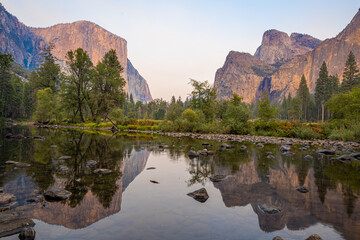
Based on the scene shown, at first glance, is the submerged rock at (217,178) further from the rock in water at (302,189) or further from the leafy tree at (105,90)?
the leafy tree at (105,90)

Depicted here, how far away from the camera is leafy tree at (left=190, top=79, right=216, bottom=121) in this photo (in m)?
44.8

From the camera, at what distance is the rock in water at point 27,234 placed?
350 cm

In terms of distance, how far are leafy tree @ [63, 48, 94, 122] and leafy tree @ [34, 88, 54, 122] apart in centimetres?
449

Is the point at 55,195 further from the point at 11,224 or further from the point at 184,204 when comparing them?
the point at 184,204

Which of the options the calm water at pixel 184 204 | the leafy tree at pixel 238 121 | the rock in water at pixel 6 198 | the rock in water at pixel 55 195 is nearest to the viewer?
the calm water at pixel 184 204

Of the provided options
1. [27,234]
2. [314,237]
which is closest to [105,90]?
[27,234]

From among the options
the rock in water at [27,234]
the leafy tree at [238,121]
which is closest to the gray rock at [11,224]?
the rock in water at [27,234]

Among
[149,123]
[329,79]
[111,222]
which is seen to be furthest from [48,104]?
[329,79]

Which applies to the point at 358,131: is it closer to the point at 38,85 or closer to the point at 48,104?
the point at 48,104

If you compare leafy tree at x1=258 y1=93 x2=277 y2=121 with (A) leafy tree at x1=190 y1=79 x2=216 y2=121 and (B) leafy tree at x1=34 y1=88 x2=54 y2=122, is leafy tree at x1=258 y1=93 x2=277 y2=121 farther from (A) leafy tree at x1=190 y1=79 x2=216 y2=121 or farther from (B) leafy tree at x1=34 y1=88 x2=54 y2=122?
(B) leafy tree at x1=34 y1=88 x2=54 y2=122

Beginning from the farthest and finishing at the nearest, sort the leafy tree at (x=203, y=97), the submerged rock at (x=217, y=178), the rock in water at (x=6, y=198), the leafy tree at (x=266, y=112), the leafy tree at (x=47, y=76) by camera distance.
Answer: the leafy tree at (x=47, y=76) < the leafy tree at (x=203, y=97) < the leafy tree at (x=266, y=112) < the submerged rock at (x=217, y=178) < the rock in water at (x=6, y=198)

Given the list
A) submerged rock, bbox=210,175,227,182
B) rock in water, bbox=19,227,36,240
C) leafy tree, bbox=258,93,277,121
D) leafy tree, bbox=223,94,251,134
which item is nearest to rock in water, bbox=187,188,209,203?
submerged rock, bbox=210,175,227,182

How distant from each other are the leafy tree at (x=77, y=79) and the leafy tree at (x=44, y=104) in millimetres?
4485

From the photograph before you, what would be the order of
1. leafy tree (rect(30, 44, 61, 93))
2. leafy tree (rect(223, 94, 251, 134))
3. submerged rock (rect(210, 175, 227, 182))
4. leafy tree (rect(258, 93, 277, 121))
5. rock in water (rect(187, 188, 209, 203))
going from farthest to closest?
leafy tree (rect(30, 44, 61, 93))
leafy tree (rect(258, 93, 277, 121))
leafy tree (rect(223, 94, 251, 134))
submerged rock (rect(210, 175, 227, 182))
rock in water (rect(187, 188, 209, 203))
